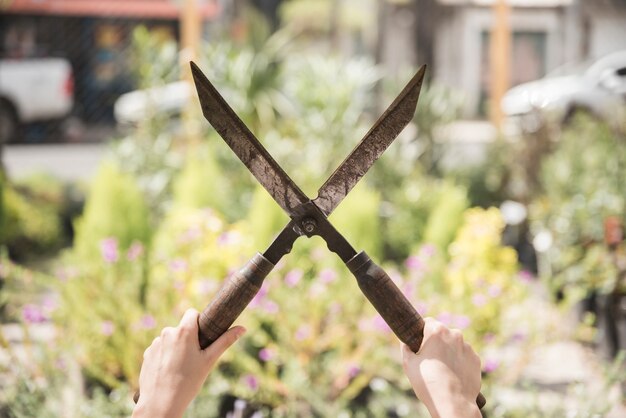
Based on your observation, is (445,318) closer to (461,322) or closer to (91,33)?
(461,322)

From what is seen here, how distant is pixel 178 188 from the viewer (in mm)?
5266

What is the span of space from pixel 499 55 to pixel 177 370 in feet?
22.7

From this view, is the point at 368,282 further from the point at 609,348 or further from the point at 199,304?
the point at 609,348

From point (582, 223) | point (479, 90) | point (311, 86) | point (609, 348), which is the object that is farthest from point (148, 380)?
point (479, 90)

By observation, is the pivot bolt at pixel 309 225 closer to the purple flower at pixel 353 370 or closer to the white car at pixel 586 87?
the purple flower at pixel 353 370

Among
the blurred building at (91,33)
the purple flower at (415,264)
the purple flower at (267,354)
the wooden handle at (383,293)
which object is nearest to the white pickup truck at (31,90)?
the blurred building at (91,33)

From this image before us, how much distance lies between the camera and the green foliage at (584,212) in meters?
4.56

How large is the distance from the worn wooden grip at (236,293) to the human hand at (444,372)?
0.24 m

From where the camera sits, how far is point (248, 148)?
4.44 ft

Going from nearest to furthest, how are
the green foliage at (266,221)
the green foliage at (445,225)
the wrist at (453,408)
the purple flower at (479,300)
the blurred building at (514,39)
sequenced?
the wrist at (453,408) → the purple flower at (479,300) → the green foliage at (266,221) → the green foliage at (445,225) → the blurred building at (514,39)

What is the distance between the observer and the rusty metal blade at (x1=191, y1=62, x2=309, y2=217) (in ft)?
4.38

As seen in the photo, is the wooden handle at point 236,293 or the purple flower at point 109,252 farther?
the purple flower at point 109,252

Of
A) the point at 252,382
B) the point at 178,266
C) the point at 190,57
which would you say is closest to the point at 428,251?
the point at 178,266

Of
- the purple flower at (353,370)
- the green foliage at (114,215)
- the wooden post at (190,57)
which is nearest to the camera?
the purple flower at (353,370)
